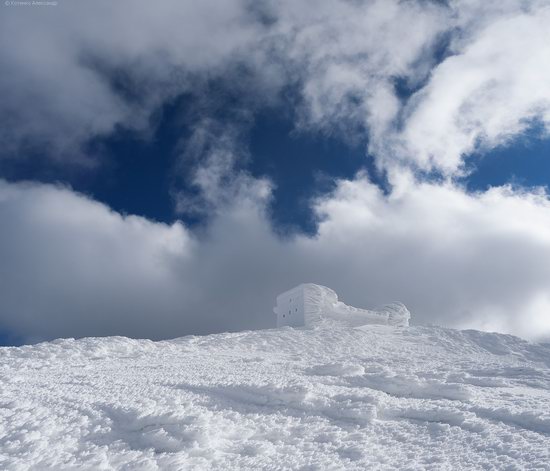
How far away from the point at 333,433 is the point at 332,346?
52.3ft

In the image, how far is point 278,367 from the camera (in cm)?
1903

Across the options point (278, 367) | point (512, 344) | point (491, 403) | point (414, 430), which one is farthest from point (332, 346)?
point (414, 430)

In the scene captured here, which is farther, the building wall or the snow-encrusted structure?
the building wall

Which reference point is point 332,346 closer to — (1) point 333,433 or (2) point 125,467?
(1) point 333,433

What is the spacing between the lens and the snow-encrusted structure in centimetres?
3922

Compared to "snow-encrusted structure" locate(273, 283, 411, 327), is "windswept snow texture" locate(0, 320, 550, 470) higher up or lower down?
lower down

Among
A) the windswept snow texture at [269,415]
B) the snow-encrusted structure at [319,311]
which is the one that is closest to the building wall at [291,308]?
the snow-encrusted structure at [319,311]

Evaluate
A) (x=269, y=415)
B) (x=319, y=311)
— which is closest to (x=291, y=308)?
(x=319, y=311)

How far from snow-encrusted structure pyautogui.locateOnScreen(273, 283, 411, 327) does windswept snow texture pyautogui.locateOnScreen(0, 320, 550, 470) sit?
18.7 metres

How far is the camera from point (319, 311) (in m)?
39.1

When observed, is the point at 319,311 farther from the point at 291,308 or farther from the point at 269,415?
the point at 269,415

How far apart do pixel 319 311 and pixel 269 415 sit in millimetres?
27611

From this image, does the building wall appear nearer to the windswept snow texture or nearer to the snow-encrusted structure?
the snow-encrusted structure

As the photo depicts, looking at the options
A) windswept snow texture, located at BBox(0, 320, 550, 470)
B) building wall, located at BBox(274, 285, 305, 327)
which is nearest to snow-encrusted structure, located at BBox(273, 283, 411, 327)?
building wall, located at BBox(274, 285, 305, 327)
